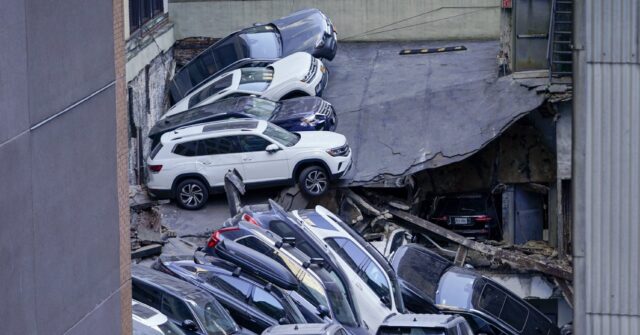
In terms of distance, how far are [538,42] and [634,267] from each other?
17219 millimetres

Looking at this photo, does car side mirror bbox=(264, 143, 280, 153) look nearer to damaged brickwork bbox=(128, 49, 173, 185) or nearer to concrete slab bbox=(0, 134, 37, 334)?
damaged brickwork bbox=(128, 49, 173, 185)

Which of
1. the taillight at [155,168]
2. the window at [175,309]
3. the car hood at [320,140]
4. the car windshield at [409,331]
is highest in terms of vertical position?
the car hood at [320,140]

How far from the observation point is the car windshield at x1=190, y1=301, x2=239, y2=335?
15688 millimetres

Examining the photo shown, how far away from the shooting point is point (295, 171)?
77.4 ft

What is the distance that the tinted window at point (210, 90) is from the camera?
27.7 meters

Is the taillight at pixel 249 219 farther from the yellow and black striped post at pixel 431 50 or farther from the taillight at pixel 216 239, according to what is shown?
the yellow and black striped post at pixel 431 50

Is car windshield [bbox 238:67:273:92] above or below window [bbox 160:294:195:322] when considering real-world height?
above

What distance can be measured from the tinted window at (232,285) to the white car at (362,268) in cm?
154

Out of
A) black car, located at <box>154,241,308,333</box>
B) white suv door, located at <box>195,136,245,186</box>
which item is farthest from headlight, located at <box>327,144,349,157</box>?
black car, located at <box>154,241,308,333</box>

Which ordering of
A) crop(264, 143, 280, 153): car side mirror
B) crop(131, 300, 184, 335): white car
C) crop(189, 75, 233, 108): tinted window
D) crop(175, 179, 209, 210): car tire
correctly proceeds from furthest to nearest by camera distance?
crop(189, 75, 233, 108): tinted window, crop(175, 179, 209, 210): car tire, crop(264, 143, 280, 153): car side mirror, crop(131, 300, 184, 335): white car

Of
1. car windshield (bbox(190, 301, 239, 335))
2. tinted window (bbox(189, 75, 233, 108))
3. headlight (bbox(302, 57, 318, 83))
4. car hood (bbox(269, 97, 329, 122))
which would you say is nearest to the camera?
car windshield (bbox(190, 301, 239, 335))

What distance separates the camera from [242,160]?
2355 cm

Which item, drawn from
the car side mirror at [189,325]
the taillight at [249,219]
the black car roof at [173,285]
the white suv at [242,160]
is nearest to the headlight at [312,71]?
the white suv at [242,160]

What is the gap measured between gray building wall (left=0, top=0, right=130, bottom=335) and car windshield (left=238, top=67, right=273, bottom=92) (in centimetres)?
1686
